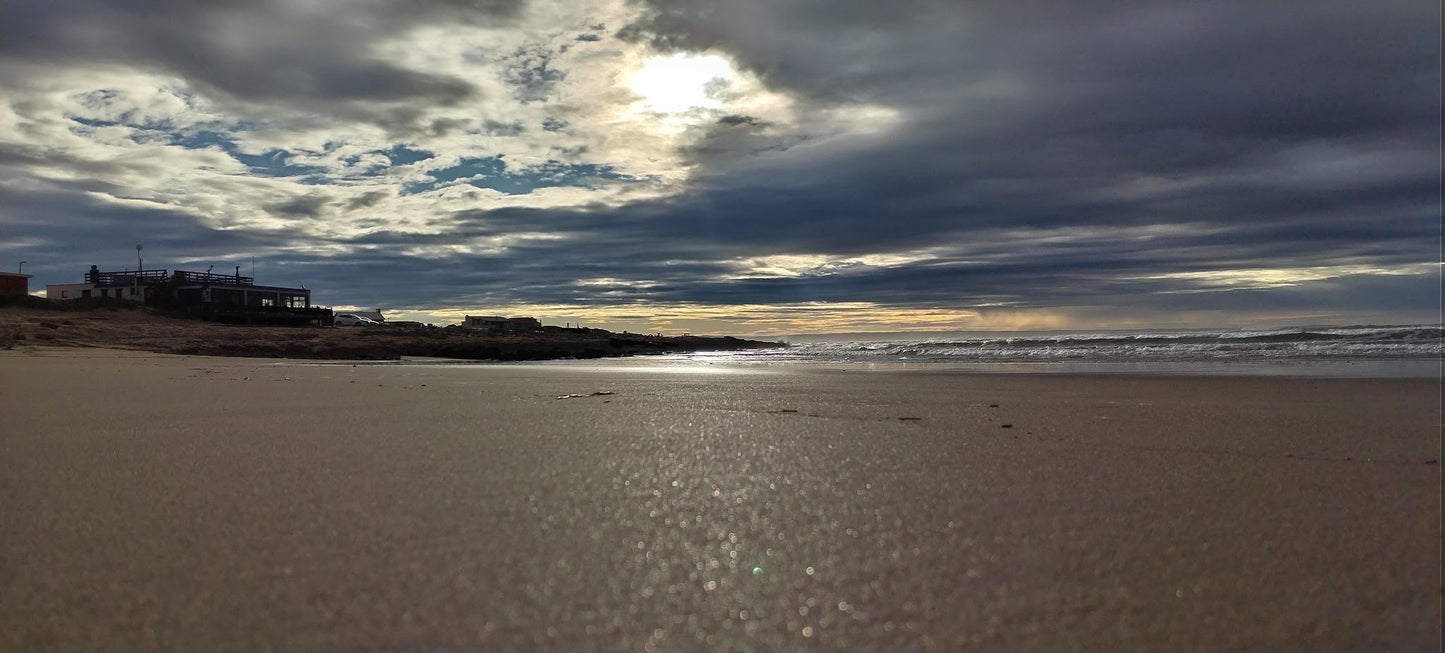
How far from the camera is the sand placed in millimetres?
1319

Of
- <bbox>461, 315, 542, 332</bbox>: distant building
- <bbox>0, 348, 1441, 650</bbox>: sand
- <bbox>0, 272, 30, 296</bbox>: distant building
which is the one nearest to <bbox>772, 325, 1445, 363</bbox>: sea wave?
<bbox>0, 348, 1441, 650</bbox>: sand

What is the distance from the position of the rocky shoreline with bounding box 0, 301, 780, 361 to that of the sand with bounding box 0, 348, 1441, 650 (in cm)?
1600

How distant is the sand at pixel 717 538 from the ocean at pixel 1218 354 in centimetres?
790

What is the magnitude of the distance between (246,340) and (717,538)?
20.7 meters

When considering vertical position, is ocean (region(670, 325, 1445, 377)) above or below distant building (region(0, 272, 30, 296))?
below

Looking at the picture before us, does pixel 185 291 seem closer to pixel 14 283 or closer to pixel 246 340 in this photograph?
pixel 14 283

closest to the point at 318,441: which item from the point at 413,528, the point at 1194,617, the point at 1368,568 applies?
the point at 413,528

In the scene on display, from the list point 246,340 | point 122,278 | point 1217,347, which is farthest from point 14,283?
point 1217,347

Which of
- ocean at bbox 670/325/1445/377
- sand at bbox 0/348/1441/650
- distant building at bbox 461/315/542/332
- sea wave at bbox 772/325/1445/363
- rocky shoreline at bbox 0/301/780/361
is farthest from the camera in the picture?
distant building at bbox 461/315/542/332

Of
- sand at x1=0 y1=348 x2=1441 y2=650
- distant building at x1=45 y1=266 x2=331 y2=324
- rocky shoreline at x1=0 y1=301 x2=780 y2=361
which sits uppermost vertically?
distant building at x1=45 y1=266 x2=331 y2=324

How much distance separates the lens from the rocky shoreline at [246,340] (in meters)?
17.1

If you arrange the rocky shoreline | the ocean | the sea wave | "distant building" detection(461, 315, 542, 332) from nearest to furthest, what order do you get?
the ocean, the sea wave, the rocky shoreline, "distant building" detection(461, 315, 542, 332)

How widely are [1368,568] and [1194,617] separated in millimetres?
521

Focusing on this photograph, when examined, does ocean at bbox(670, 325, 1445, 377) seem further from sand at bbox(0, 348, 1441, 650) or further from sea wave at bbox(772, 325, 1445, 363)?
sand at bbox(0, 348, 1441, 650)
